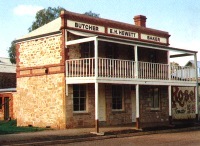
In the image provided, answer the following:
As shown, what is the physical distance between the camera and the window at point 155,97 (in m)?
25.2

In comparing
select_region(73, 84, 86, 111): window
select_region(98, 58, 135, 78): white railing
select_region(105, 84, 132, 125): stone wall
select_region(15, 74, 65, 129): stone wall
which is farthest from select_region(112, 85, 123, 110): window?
select_region(15, 74, 65, 129): stone wall

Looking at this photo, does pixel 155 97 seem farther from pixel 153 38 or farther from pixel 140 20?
pixel 140 20

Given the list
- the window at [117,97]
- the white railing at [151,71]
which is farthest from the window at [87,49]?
the white railing at [151,71]

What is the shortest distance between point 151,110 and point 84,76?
7.48 m

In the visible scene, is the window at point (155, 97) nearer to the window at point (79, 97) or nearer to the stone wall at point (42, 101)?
the window at point (79, 97)

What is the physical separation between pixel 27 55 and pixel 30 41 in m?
0.90

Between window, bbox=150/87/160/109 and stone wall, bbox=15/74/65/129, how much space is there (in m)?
8.16

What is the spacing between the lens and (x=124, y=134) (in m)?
16.8

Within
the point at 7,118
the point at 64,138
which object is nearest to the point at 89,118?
the point at 64,138

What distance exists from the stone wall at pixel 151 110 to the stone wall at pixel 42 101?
660cm

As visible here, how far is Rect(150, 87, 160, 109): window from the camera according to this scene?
25.2 meters

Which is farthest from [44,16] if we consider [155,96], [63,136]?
[63,136]

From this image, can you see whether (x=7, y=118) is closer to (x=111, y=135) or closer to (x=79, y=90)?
(x=79, y=90)

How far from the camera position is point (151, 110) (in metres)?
24.8
